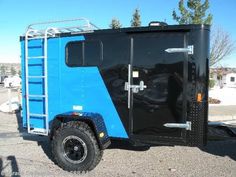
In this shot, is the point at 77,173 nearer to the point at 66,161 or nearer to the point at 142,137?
the point at 66,161

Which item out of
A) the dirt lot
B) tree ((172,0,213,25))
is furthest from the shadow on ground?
tree ((172,0,213,25))

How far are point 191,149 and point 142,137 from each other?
217 centimetres

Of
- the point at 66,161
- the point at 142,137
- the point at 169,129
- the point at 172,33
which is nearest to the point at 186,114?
the point at 169,129

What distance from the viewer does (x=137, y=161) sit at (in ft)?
21.4

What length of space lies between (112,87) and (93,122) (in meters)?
0.74

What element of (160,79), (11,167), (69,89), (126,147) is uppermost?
(160,79)

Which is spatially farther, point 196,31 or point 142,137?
point 142,137

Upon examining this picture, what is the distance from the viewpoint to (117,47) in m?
5.75

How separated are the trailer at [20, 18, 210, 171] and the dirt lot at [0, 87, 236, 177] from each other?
49 centimetres

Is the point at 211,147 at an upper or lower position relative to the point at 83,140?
lower

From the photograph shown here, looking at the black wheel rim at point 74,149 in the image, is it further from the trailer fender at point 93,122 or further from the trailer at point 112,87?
the trailer fender at point 93,122

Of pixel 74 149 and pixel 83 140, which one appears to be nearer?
pixel 83 140

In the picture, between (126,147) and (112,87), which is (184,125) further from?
(126,147)

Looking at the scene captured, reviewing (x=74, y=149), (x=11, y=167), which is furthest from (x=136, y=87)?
(x=11, y=167)
